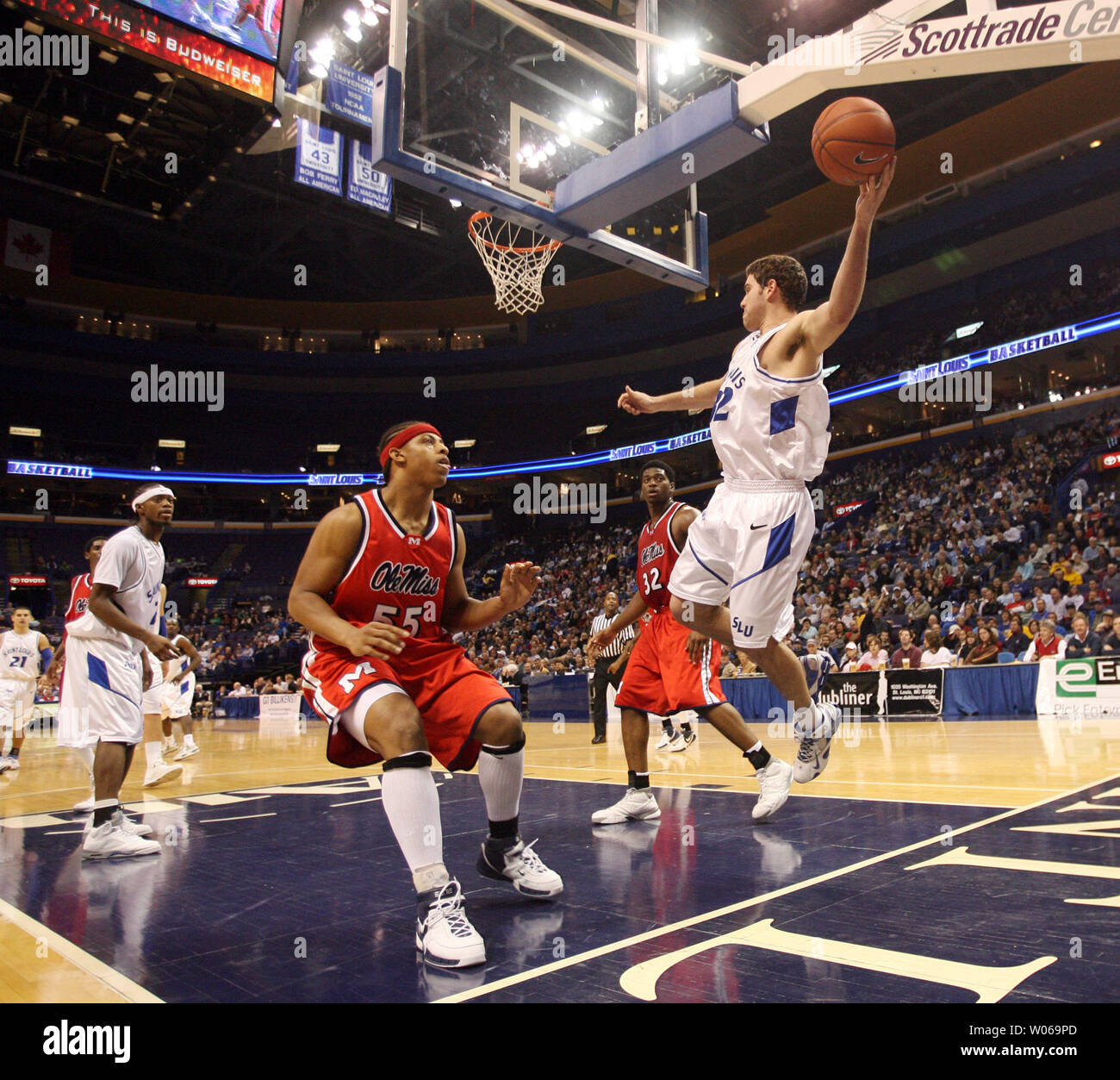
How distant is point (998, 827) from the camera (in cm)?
329

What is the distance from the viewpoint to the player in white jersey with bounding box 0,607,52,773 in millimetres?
8547

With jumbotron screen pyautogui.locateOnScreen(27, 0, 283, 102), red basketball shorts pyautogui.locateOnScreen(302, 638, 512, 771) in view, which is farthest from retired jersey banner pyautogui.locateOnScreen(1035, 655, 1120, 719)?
jumbotron screen pyautogui.locateOnScreen(27, 0, 283, 102)

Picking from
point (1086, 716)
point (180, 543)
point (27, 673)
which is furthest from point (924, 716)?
point (180, 543)

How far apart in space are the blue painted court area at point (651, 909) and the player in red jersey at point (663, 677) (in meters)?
0.19

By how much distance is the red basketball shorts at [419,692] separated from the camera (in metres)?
2.60

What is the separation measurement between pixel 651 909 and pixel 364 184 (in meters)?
15.0

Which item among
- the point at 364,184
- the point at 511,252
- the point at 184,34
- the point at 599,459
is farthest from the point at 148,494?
the point at 599,459

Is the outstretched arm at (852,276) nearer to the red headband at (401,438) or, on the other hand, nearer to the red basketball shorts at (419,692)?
the red headband at (401,438)

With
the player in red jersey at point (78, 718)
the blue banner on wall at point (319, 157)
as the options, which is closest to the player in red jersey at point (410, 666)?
the player in red jersey at point (78, 718)

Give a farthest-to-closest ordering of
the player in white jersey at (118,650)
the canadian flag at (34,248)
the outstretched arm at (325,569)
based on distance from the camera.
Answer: the canadian flag at (34,248), the player in white jersey at (118,650), the outstretched arm at (325,569)

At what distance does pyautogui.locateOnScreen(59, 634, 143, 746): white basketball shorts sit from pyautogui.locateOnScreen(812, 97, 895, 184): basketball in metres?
4.10

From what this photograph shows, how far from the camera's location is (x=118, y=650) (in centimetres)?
434

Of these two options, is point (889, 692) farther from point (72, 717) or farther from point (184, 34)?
point (184, 34)

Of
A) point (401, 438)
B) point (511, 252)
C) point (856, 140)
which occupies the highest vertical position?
point (511, 252)
